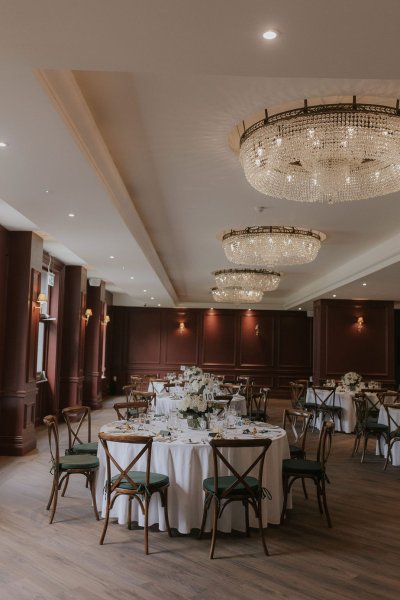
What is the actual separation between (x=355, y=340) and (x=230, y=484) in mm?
11234

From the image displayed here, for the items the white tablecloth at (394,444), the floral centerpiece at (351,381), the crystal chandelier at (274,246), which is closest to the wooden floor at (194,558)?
the white tablecloth at (394,444)

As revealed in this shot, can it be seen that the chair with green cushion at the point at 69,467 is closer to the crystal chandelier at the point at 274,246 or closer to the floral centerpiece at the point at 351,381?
the crystal chandelier at the point at 274,246

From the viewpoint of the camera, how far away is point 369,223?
300 inches

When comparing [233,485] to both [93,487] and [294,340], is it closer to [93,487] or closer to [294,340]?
[93,487]

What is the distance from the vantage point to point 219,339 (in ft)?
62.4

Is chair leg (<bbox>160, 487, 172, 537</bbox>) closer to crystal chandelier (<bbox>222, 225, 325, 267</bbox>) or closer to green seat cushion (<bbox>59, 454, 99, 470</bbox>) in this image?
green seat cushion (<bbox>59, 454, 99, 470</bbox>)

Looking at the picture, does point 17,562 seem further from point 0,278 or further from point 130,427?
point 0,278

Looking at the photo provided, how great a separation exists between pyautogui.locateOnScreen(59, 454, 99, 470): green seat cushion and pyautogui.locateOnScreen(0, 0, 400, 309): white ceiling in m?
2.56

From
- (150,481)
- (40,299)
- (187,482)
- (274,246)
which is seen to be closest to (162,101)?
(150,481)

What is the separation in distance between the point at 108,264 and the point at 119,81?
20.7ft

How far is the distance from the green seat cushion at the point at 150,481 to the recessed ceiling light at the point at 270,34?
3.42 m

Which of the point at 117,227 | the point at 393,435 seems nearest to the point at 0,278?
the point at 117,227

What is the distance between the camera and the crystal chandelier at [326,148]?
3926 mm

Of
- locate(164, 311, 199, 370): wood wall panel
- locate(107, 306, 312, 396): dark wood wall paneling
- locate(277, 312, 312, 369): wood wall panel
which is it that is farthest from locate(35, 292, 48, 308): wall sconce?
locate(277, 312, 312, 369): wood wall panel
